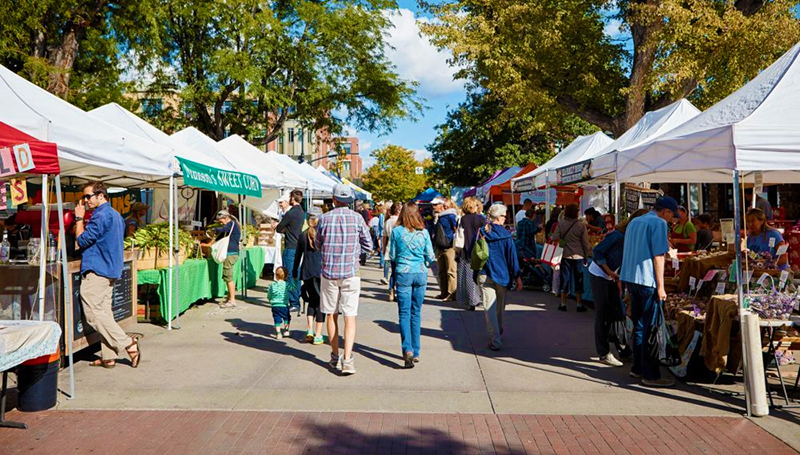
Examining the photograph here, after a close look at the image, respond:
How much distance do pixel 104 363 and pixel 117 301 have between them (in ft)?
3.40

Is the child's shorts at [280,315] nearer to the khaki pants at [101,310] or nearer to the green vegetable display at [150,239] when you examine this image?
the khaki pants at [101,310]

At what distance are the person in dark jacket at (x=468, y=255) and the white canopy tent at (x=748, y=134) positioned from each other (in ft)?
11.9

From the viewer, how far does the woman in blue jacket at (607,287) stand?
6594mm

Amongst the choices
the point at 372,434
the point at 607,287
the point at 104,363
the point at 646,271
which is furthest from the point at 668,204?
the point at 104,363

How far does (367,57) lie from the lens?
25953 mm

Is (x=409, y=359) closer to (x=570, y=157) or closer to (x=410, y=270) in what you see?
(x=410, y=270)

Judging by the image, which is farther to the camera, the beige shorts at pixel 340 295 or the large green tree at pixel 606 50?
the large green tree at pixel 606 50

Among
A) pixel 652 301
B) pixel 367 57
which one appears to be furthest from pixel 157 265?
pixel 367 57

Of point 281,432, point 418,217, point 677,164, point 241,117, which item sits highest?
point 241,117

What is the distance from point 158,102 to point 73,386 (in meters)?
22.4

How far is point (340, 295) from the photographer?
6328 mm

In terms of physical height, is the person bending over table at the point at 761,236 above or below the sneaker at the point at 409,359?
above

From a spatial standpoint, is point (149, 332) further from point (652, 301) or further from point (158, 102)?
point (158, 102)

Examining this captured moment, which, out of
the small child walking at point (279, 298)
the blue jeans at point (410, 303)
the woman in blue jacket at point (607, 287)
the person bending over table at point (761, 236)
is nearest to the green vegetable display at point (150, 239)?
the small child walking at point (279, 298)
